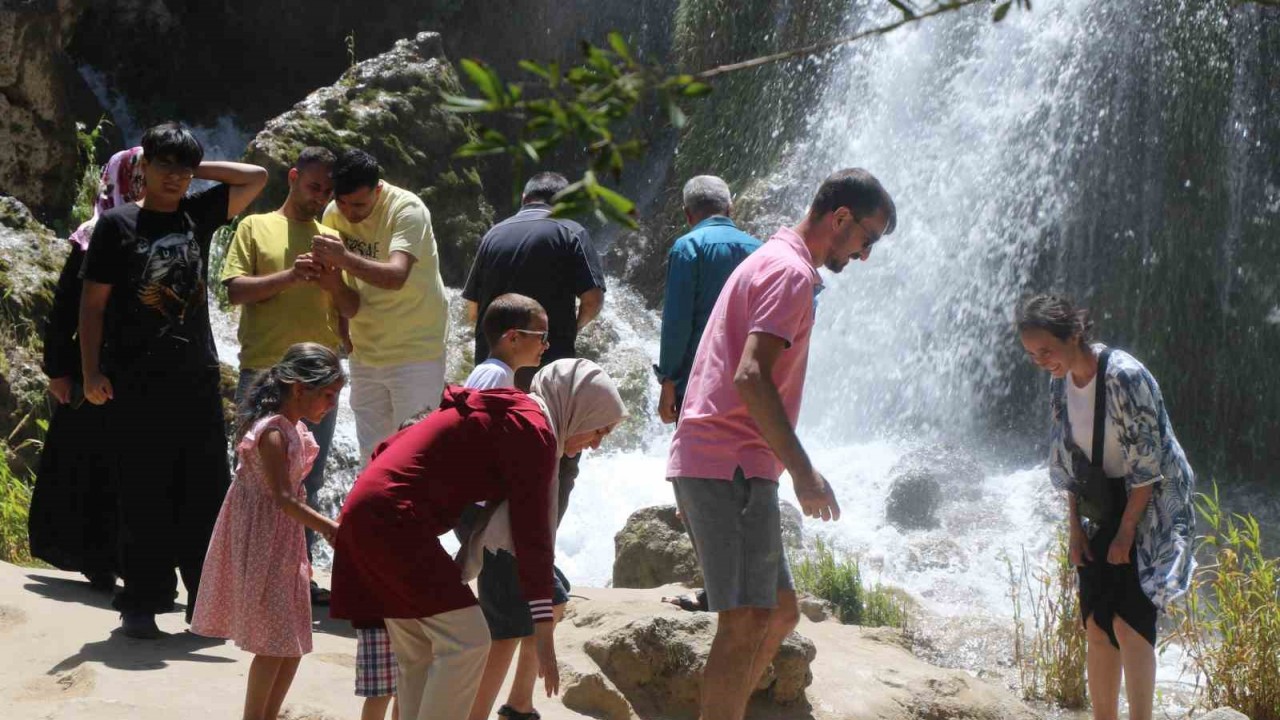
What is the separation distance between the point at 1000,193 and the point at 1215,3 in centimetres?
208

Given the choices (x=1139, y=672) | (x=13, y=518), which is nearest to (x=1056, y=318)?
(x=1139, y=672)

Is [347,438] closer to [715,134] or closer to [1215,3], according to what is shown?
[715,134]

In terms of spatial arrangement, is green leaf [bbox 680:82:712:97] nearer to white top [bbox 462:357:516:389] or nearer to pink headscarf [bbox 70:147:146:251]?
white top [bbox 462:357:516:389]

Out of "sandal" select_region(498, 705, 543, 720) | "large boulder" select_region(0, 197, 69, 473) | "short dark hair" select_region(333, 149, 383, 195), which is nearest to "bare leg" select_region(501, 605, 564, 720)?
"sandal" select_region(498, 705, 543, 720)

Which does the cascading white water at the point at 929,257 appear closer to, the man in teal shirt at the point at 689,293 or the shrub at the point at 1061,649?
the shrub at the point at 1061,649

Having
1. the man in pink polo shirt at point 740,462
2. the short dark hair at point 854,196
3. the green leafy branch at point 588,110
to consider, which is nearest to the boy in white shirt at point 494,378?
the man in pink polo shirt at point 740,462

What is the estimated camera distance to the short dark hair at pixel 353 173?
5340 mm

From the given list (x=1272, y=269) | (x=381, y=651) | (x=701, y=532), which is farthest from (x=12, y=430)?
(x=1272, y=269)

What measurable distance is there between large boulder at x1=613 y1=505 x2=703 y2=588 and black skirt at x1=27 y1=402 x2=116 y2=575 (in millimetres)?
2507

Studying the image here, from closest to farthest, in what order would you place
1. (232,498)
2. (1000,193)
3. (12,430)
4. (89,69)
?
(232,498) < (12,430) < (1000,193) < (89,69)

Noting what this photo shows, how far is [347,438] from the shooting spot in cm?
958

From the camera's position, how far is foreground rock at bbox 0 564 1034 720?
4312mm

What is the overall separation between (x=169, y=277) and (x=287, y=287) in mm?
582

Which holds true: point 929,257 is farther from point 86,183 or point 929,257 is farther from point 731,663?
point 731,663
